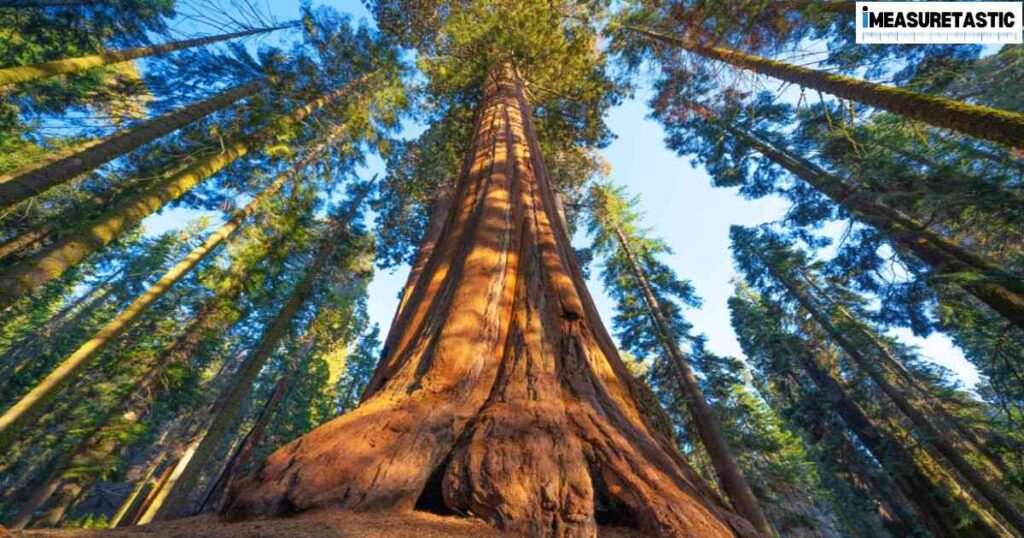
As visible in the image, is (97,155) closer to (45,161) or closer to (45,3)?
A: (45,161)

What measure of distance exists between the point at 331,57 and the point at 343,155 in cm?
269

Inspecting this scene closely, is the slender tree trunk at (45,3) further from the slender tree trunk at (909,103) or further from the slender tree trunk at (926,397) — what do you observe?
the slender tree trunk at (926,397)

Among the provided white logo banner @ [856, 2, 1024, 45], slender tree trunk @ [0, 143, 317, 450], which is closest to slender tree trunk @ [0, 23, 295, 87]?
slender tree trunk @ [0, 143, 317, 450]

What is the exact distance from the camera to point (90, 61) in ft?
19.0

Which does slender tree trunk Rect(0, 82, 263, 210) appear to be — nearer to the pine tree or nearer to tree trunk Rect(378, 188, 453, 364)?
tree trunk Rect(378, 188, 453, 364)

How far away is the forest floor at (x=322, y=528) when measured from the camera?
0.76 metres

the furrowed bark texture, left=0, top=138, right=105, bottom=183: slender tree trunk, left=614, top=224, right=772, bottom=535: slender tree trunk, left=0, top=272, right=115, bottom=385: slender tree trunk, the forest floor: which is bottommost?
the forest floor

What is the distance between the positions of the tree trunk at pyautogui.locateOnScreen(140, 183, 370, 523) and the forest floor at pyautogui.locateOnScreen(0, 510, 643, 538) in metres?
6.27

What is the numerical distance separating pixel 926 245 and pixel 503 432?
10767 millimetres

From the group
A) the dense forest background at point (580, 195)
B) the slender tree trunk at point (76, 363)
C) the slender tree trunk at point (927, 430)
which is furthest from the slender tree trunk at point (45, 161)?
the slender tree trunk at point (927, 430)

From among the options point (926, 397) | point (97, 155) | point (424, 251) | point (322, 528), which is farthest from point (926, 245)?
point (97, 155)

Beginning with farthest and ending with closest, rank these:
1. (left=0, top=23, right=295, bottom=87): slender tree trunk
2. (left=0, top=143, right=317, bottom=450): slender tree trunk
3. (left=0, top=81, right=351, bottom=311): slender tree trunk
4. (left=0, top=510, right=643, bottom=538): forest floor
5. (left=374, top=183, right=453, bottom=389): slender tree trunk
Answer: (left=0, top=143, right=317, bottom=450): slender tree trunk
(left=0, top=23, right=295, bottom=87): slender tree trunk
(left=0, top=81, right=351, bottom=311): slender tree trunk
(left=374, top=183, right=453, bottom=389): slender tree trunk
(left=0, top=510, right=643, bottom=538): forest floor

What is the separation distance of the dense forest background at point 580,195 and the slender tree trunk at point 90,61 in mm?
40

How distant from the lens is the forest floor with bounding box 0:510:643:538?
2.50ft
